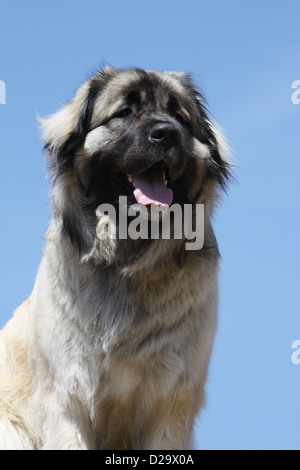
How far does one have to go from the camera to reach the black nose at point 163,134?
17.5 ft

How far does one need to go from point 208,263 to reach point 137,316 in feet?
2.27

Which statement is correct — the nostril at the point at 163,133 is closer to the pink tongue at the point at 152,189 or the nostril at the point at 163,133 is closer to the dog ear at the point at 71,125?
the pink tongue at the point at 152,189

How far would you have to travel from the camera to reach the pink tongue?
5383 mm

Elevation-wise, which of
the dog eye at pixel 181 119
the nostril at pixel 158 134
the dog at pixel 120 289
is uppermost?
the dog eye at pixel 181 119

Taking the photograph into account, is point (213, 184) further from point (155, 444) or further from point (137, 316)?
point (155, 444)

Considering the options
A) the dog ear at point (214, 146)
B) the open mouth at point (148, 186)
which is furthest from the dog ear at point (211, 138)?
the open mouth at point (148, 186)

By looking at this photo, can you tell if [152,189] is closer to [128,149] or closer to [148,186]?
[148,186]

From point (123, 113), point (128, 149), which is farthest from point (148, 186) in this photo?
point (123, 113)

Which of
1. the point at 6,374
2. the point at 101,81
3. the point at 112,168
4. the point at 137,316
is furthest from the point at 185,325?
the point at 101,81

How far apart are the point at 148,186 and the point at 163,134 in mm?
415

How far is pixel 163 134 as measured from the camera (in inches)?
210

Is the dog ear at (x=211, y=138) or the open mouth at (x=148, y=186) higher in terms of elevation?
the dog ear at (x=211, y=138)

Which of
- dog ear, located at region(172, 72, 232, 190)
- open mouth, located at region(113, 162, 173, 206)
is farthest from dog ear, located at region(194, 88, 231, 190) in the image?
open mouth, located at region(113, 162, 173, 206)

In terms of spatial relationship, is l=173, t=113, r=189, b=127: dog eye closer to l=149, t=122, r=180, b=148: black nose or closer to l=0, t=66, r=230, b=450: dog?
l=0, t=66, r=230, b=450: dog
